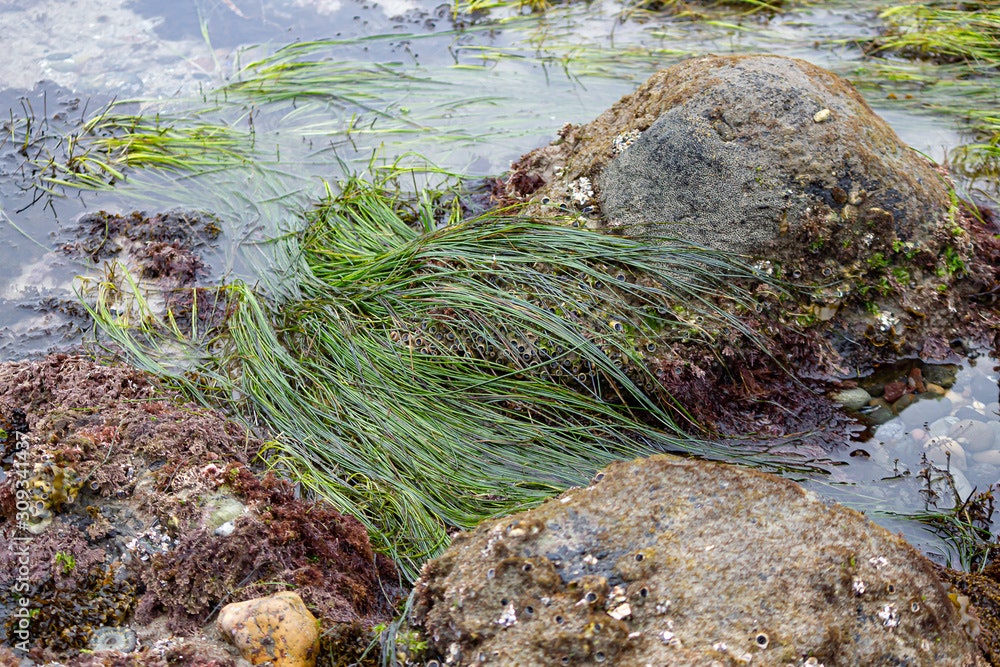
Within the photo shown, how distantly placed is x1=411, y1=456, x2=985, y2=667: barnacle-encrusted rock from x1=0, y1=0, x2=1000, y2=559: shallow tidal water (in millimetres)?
933

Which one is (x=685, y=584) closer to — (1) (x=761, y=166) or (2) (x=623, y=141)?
(1) (x=761, y=166)

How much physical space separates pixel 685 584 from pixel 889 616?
61 cm

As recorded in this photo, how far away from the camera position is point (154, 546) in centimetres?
248

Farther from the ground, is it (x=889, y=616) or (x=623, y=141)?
(x=623, y=141)

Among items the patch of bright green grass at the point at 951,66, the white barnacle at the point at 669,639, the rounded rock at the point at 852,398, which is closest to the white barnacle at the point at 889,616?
the white barnacle at the point at 669,639

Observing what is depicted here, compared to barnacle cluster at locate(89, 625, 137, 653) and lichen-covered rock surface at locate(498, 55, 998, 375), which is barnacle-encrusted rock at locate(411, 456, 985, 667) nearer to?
barnacle cluster at locate(89, 625, 137, 653)

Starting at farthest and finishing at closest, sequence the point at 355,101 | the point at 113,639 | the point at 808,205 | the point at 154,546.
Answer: the point at 355,101
the point at 808,205
the point at 154,546
the point at 113,639

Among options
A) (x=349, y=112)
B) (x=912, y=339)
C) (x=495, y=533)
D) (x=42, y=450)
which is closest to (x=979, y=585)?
(x=912, y=339)

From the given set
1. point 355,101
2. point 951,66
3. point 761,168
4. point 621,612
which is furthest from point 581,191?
point 951,66

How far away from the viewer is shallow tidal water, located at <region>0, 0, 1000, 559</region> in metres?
3.37

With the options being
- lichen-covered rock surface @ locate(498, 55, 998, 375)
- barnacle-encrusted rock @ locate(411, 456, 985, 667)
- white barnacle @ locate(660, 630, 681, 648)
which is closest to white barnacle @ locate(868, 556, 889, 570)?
barnacle-encrusted rock @ locate(411, 456, 985, 667)

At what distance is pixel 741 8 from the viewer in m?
5.81

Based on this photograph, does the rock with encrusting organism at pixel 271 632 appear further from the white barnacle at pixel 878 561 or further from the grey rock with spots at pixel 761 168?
the grey rock with spots at pixel 761 168

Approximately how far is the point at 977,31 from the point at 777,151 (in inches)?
122
